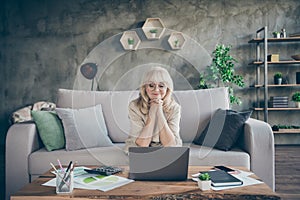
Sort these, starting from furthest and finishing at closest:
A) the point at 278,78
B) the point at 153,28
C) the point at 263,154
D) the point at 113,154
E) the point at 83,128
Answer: the point at 153,28 < the point at 278,78 < the point at 83,128 < the point at 113,154 < the point at 263,154

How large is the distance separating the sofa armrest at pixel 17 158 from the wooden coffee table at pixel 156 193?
3.17 feet

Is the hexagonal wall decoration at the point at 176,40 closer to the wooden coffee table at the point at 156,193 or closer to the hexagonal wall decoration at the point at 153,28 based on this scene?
the hexagonal wall decoration at the point at 153,28

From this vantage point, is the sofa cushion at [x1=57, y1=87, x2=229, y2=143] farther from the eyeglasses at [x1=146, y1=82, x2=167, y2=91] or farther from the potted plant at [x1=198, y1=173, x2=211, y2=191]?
the potted plant at [x1=198, y1=173, x2=211, y2=191]

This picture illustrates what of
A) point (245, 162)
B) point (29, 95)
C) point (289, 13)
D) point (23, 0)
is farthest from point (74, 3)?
point (245, 162)

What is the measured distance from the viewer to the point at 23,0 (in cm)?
524

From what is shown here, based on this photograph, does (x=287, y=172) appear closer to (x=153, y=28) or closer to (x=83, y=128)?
(x=83, y=128)

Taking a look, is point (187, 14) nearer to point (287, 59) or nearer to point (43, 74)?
point (287, 59)

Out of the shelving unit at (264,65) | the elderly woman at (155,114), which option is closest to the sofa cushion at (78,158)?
the elderly woman at (155,114)

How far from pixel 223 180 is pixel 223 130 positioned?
1.04m

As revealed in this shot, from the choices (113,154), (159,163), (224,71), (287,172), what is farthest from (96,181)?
(224,71)

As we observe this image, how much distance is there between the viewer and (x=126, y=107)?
2736 mm

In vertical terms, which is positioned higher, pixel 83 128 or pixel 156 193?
pixel 83 128

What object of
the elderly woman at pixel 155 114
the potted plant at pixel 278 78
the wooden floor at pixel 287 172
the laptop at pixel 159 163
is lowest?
the wooden floor at pixel 287 172

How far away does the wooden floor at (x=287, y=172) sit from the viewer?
8.20ft
